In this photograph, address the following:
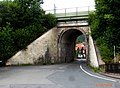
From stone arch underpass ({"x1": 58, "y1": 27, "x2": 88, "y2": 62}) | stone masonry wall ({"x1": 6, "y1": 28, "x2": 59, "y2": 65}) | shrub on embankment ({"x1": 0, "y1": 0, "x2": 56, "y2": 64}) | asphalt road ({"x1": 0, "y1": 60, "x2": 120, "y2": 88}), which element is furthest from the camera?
stone arch underpass ({"x1": 58, "y1": 27, "x2": 88, "y2": 62})

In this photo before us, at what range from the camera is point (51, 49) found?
124ft

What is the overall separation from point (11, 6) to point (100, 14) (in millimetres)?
17906

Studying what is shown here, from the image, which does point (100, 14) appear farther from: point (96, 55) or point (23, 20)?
point (23, 20)

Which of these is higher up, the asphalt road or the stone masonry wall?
the stone masonry wall

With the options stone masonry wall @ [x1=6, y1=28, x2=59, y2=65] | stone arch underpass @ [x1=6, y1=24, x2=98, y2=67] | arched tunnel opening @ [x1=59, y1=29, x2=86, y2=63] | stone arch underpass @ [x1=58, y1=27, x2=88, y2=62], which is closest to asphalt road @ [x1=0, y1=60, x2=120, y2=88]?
stone arch underpass @ [x1=6, y1=24, x2=98, y2=67]

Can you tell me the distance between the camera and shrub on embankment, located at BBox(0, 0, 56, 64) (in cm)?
3198

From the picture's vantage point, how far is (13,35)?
32875 mm

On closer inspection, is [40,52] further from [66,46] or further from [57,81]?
[57,81]

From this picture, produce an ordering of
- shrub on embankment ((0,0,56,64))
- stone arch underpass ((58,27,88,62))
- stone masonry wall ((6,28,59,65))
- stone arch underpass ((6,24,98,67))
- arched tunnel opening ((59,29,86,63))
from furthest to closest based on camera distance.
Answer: arched tunnel opening ((59,29,86,63)), stone arch underpass ((58,27,88,62)), stone arch underpass ((6,24,98,67)), stone masonry wall ((6,28,59,65)), shrub on embankment ((0,0,56,64))

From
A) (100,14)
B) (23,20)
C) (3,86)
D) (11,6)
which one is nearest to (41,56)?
(23,20)

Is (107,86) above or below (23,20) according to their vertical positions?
below

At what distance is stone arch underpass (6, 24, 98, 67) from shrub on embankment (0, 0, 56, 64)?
716 mm

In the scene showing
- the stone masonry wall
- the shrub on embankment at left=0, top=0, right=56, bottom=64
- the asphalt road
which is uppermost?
the shrub on embankment at left=0, top=0, right=56, bottom=64

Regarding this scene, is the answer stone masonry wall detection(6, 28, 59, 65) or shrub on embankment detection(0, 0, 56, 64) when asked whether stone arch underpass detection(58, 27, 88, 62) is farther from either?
shrub on embankment detection(0, 0, 56, 64)
